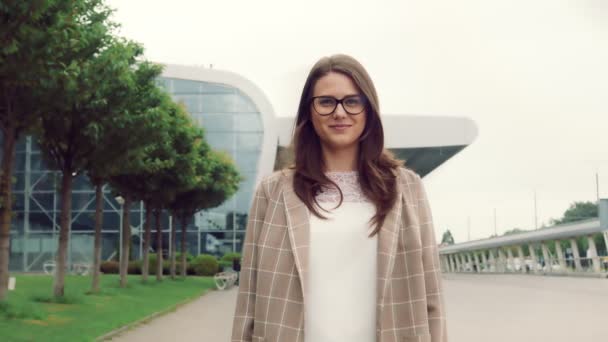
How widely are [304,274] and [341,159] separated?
1.57 feet

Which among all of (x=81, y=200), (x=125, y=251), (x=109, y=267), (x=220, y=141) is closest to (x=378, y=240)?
(x=125, y=251)

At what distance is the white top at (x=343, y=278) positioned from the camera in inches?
109

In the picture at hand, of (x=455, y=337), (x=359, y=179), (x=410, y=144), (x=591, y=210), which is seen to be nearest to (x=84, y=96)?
(x=455, y=337)

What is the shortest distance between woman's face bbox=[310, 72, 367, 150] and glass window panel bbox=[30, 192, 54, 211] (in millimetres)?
45823

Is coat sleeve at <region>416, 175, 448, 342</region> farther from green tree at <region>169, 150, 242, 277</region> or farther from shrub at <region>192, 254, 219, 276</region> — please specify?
shrub at <region>192, 254, 219, 276</region>

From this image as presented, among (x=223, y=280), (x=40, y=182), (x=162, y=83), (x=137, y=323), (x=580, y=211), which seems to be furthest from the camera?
(x=580, y=211)

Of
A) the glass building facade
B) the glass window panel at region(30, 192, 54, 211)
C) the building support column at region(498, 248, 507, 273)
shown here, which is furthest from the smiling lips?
the building support column at region(498, 248, 507, 273)

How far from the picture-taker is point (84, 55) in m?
14.1

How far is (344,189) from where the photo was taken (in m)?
2.91

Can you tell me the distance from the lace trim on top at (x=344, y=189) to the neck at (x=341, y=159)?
25mm

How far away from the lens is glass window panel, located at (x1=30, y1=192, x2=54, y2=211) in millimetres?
46500

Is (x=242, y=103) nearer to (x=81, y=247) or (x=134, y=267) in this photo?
(x=134, y=267)

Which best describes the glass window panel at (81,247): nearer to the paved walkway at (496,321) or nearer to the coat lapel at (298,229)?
the paved walkway at (496,321)

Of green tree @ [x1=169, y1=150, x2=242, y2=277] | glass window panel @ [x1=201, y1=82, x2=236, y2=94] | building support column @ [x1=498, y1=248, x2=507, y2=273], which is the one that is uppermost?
glass window panel @ [x1=201, y1=82, x2=236, y2=94]
